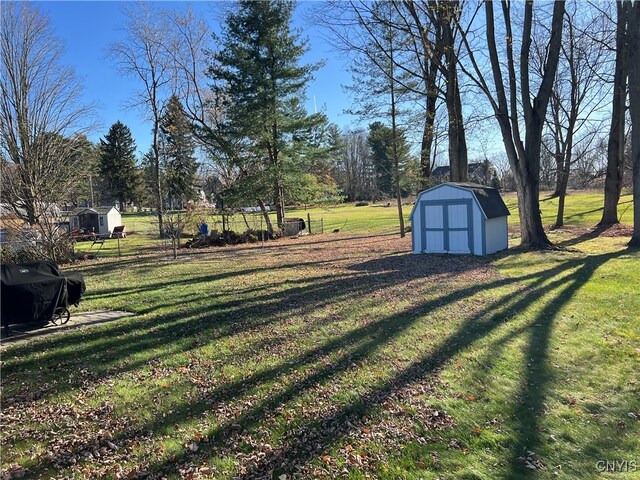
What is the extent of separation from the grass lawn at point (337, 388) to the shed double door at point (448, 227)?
5.58m

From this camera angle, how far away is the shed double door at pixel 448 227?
46.6 feet

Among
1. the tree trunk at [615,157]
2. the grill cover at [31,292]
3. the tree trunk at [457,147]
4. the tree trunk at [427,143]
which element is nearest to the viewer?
the grill cover at [31,292]

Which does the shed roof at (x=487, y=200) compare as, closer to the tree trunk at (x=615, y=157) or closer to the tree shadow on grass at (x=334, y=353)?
the tree shadow on grass at (x=334, y=353)

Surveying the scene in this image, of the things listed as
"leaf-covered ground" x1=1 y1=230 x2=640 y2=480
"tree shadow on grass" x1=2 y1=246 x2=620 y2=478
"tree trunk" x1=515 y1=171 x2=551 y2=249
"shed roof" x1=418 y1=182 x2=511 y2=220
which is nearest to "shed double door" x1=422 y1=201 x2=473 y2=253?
"shed roof" x1=418 y1=182 x2=511 y2=220

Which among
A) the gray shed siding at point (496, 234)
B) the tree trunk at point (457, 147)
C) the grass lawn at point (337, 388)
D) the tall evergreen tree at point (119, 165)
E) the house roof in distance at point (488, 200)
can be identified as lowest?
the grass lawn at point (337, 388)

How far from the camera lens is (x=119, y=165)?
5597 cm

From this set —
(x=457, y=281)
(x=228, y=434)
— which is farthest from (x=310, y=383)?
(x=457, y=281)

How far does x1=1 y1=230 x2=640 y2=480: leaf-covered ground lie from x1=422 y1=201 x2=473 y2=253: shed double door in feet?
18.4

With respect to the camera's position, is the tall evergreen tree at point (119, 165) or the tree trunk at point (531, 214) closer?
the tree trunk at point (531, 214)

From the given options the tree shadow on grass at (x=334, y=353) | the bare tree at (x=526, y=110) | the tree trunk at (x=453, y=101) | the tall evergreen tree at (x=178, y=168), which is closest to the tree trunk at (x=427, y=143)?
the tree trunk at (x=453, y=101)

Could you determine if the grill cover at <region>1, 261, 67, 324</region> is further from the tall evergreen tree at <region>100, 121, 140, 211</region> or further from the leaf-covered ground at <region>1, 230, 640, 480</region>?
the tall evergreen tree at <region>100, 121, 140, 211</region>

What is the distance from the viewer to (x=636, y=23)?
1341cm

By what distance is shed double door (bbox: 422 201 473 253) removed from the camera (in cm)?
1420

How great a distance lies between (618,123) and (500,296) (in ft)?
59.0
